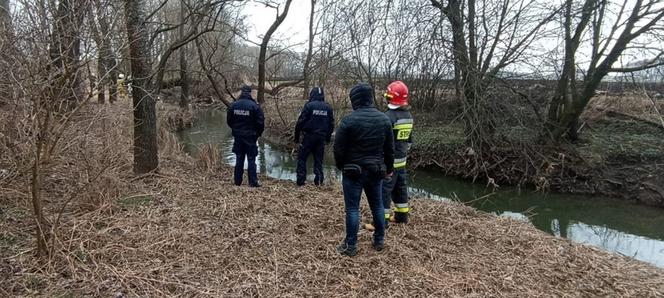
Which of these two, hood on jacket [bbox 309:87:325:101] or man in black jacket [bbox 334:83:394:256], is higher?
hood on jacket [bbox 309:87:325:101]

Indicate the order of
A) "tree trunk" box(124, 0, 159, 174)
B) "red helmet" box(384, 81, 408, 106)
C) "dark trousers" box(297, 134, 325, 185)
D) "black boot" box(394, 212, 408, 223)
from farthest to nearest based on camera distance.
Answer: "dark trousers" box(297, 134, 325, 185) < "tree trunk" box(124, 0, 159, 174) < "black boot" box(394, 212, 408, 223) < "red helmet" box(384, 81, 408, 106)

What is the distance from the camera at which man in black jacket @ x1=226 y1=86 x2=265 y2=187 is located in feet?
24.7

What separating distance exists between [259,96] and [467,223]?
441 inches

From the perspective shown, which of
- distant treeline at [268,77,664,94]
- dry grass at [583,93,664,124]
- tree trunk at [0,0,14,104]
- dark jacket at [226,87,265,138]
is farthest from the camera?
dry grass at [583,93,664,124]

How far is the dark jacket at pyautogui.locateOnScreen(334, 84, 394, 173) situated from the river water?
4.55 meters

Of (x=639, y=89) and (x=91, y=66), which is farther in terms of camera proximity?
(x=639, y=89)

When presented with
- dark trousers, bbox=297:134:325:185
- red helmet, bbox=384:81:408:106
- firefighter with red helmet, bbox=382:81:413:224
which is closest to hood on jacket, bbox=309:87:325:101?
dark trousers, bbox=297:134:325:185

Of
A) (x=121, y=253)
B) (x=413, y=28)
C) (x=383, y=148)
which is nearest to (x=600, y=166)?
(x=413, y=28)

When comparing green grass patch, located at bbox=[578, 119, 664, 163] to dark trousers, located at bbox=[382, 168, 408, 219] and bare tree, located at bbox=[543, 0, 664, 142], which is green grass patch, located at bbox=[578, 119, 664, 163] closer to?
bare tree, located at bbox=[543, 0, 664, 142]

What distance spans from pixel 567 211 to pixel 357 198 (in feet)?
23.7

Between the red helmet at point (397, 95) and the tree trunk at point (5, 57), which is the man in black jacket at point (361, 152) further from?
the tree trunk at point (5, 57)

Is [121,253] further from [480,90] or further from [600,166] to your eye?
[600,166]

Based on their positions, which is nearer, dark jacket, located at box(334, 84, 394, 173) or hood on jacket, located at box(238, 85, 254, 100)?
dark jacket, located at box(334, 84, 394, 173)

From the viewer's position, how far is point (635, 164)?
11094mm
